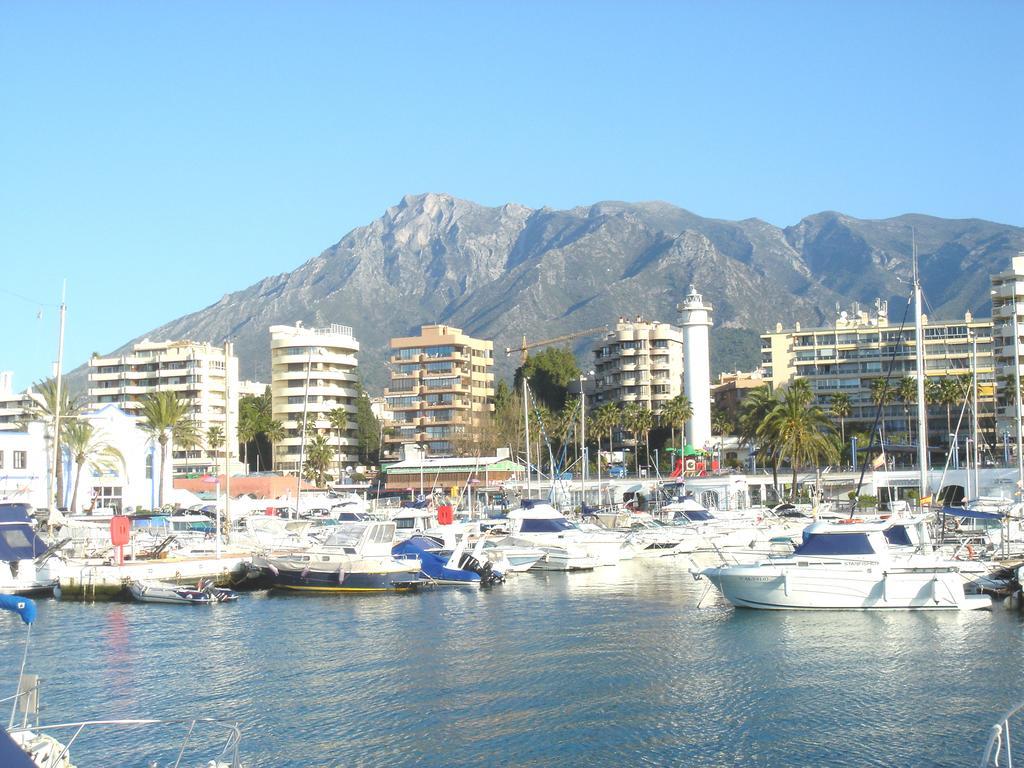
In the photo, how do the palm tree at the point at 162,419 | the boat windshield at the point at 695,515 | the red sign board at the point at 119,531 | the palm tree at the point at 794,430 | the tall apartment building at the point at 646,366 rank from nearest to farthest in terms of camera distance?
the red sign board at the point at 119,531 → the boat windshield at the point at 695,515 → the palm tree at the point at 794,430 → the palm tree at the point at 162,419 → the tall apartment building at the point at 646,366

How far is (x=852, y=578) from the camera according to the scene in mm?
40406

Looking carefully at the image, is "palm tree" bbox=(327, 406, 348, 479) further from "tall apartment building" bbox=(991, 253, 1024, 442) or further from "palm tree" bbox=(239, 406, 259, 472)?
"tall apartment building" bbox=(991, 253, 1024, 442)

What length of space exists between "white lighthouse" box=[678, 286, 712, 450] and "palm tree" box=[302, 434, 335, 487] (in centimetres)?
4283

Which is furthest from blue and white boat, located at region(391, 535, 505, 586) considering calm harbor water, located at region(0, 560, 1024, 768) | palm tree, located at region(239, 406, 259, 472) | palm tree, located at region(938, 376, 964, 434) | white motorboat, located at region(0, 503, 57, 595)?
palm tree, located at region(239, 406, 259, 472)

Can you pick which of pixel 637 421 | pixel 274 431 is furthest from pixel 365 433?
pixel 637 421

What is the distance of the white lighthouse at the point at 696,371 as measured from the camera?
133500 millimetres

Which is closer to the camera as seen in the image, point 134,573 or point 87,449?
point 134,573

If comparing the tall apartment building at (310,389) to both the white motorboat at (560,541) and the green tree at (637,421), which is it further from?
the white motorboat at (560,541)

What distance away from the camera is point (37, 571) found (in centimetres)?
5031

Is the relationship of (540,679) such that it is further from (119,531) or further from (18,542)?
(18,542)

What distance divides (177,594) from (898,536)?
2976 centimetres

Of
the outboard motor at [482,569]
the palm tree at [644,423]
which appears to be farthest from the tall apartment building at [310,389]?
the outboard motor at [482,569]

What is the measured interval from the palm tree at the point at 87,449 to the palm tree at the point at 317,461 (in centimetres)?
4121

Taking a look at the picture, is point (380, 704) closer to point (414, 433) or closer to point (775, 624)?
point (775, 624)
